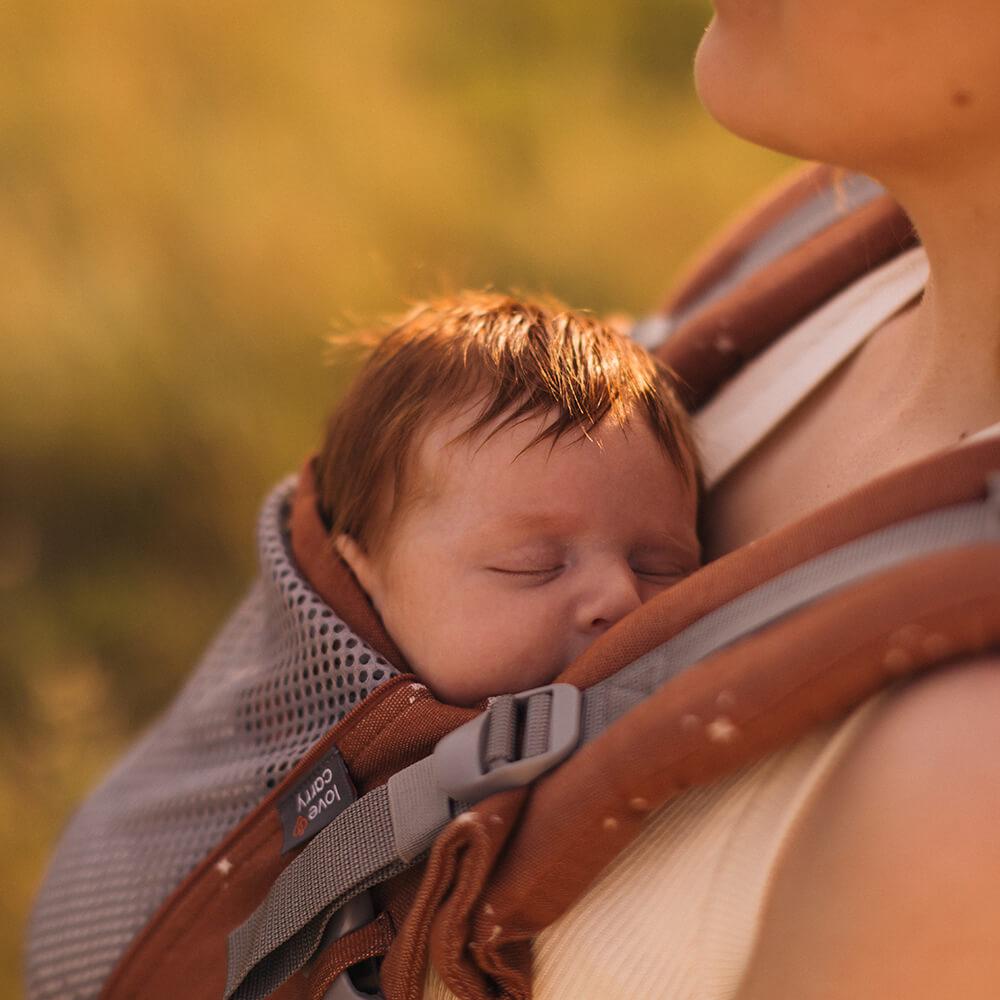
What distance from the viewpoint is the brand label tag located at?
105cm

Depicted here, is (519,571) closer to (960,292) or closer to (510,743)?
(510,743)

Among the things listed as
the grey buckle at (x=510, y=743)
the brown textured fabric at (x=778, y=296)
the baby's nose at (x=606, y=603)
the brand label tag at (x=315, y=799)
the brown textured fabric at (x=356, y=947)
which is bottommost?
the brown textured fabric at (x=356, y=947)

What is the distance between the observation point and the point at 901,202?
1191 mm

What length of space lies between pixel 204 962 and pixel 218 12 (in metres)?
3.06

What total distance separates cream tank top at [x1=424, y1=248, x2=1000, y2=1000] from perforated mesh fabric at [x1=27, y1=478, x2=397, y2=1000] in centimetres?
29

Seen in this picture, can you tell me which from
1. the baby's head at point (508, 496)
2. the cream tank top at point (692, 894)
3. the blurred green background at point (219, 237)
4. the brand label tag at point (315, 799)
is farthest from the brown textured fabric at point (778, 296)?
the blurred green background at point (219, 237)

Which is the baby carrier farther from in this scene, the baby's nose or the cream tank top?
the baby's nose

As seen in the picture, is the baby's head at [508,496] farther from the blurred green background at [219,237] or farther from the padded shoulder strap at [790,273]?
the blurred green background at [219,237]

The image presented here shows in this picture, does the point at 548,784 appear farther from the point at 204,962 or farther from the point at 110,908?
the point at 110,908

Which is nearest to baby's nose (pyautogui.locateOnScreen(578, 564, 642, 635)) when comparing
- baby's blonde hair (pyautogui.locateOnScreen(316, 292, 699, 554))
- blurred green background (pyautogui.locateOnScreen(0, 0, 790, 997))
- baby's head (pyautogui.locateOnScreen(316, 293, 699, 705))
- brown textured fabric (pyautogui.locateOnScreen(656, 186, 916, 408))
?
baby's head (pyautogui.locateOnScreen(316, 293, 699, 705))

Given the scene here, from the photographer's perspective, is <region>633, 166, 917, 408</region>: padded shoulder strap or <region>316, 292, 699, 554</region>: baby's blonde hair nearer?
<region>316, 292, 699, 554</region>: baby's blonde hair

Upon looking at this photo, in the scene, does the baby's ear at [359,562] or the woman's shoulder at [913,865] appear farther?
the baby's ear at [359,562]

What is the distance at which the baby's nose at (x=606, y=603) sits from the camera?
1.17m

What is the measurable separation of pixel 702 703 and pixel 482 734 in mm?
189
